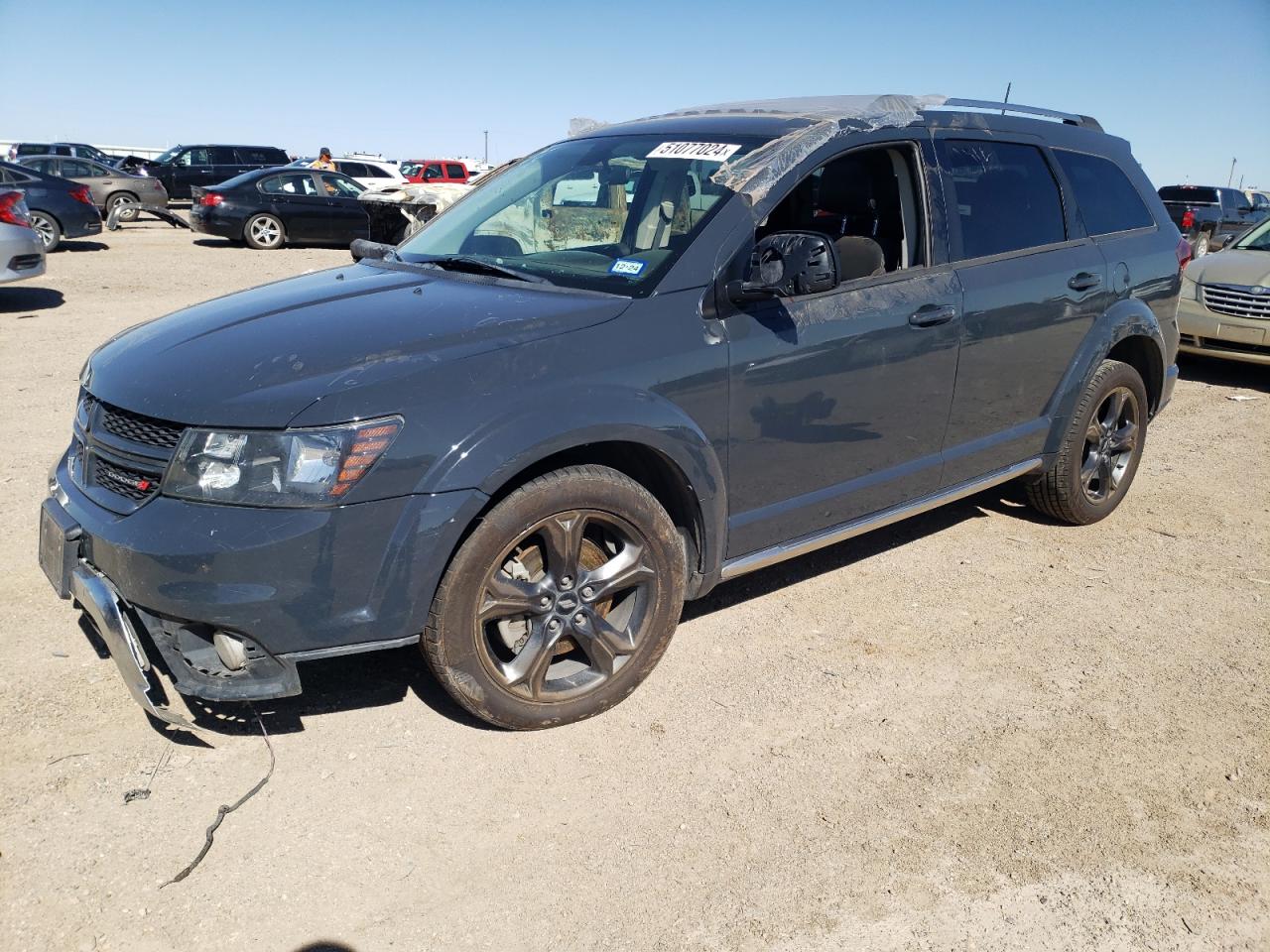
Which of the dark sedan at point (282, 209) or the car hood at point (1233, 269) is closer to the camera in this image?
the car hood at point (1233, 269)

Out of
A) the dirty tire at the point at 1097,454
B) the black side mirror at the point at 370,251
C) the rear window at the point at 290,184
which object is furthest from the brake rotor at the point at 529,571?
the rear window at the point at 290,184

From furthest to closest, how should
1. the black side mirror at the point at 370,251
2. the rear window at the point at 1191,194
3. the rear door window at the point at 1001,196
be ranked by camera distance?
1. the rear window at the point at 1191,194
2. the black side mirror at the point at 370,251
3. the rear door window at the point at 1001,196

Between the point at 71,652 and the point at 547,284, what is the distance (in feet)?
7.02

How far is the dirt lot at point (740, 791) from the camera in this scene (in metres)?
2.54

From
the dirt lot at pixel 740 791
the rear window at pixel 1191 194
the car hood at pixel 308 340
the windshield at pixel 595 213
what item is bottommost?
the dirt lot at pixel 740 791

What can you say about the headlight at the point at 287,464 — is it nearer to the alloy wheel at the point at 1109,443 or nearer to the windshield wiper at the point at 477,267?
the windshield wiper at the point at 477,267

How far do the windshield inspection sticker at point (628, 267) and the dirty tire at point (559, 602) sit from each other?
27.9 inches

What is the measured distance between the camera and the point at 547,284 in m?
3.54

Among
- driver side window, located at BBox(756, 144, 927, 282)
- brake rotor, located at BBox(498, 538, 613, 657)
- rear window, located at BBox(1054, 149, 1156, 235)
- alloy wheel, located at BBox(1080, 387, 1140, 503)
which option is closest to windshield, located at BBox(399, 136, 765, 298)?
driver side window, located at BBox(756, 144, 927, 282)

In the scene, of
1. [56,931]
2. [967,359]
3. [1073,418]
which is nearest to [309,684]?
[56,931]

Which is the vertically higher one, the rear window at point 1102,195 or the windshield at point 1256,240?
the rear window at point 1102,195

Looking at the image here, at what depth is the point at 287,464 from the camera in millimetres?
2736

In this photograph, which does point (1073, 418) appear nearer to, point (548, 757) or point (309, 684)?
point (548, 757)

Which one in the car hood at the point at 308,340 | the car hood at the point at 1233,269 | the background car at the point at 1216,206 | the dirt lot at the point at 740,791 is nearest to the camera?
the dirt lot at the point at 740,791
